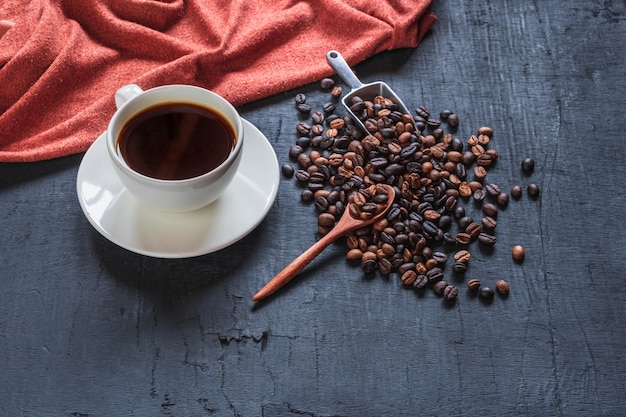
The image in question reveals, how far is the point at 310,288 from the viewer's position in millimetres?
1161

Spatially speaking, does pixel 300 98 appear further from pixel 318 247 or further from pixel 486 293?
pixel 486 293

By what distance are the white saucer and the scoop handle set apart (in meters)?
0.23

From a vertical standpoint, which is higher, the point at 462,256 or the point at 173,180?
the point at 173,180

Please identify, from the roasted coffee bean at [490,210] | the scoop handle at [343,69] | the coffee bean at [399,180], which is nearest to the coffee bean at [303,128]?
the coffee bean at [399,180]

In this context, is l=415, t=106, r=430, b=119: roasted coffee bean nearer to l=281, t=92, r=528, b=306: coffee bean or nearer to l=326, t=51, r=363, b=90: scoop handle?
l=281, t=92, r=528, b=306: coffee bean

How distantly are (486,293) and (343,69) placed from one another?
471mm

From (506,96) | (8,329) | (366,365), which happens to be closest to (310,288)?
(366,365)

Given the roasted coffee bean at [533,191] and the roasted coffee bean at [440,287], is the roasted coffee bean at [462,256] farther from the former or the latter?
the roasted coffee bean at [533,191]

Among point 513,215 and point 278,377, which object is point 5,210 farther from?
point 513,215

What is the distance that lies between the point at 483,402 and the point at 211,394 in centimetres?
37

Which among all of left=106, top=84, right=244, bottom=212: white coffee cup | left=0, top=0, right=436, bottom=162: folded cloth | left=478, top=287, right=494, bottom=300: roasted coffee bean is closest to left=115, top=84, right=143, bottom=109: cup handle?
left=106, top=84, right=244, bottom=212: white coffee cup

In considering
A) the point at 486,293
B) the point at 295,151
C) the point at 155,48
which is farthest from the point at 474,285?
the point at 155,48

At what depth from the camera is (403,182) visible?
1244mm

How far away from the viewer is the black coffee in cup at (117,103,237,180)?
1120 mm
